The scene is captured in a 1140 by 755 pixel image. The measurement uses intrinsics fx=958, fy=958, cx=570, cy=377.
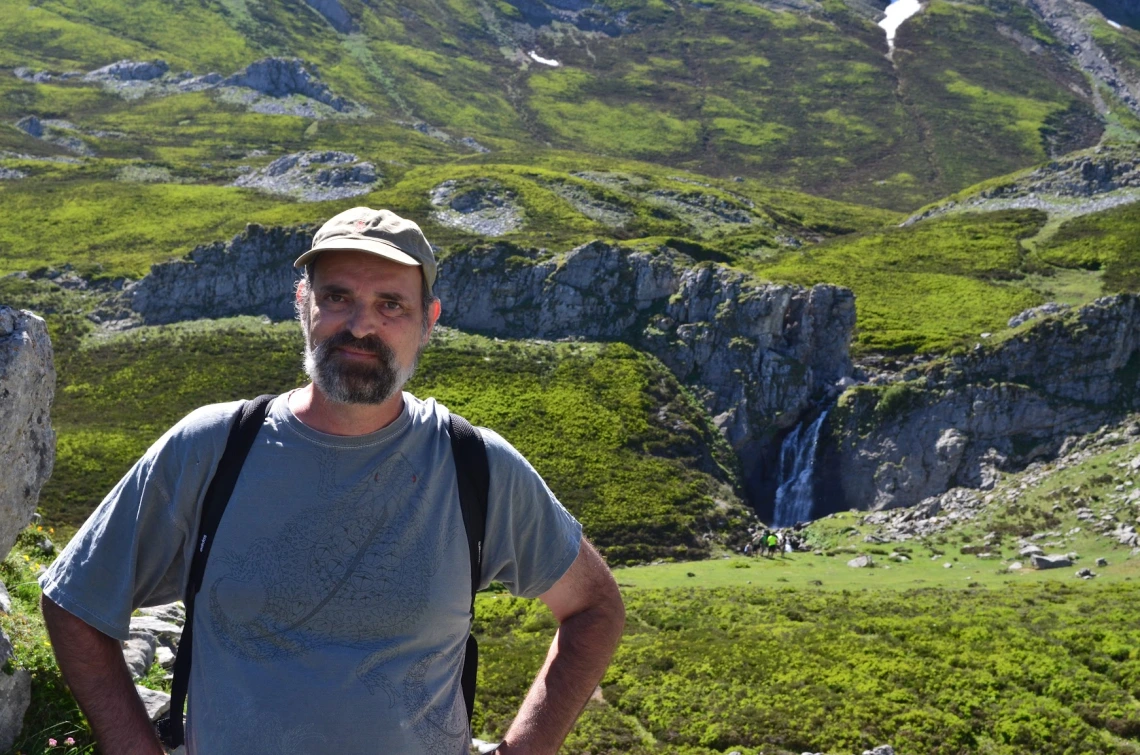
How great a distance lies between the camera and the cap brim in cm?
483

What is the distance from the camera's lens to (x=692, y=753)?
21.2 metres

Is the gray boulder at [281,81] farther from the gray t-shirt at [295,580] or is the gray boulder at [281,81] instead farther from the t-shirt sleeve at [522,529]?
the gray t-shirt at [295,580]

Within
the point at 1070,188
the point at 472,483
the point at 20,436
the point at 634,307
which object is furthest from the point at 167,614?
the point at 1070,188

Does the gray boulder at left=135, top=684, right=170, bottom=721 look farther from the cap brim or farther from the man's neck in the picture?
the cap brim

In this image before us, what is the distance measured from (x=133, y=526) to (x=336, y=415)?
3.50ft

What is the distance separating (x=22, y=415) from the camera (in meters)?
8.36

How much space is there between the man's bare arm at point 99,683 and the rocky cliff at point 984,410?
52.2 meters

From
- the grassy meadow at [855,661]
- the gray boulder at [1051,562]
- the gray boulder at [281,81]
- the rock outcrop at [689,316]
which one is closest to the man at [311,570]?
the grassy meadow at [855,661]

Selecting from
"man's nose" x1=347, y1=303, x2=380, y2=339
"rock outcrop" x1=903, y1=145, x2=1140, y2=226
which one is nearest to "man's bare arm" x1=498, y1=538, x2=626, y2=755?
"man's nose" x1=347, y1=303, x2=380, y2=339

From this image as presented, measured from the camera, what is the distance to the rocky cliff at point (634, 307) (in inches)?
2454

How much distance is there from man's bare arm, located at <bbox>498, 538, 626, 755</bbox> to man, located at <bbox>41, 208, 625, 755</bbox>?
18.6 inches

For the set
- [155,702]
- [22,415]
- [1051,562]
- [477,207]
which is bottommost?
[1051,562]

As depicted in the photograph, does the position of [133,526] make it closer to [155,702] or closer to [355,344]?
[355,344]

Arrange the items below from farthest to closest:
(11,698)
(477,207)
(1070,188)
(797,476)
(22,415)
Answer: (1070,188) < (477,207) < (797,476) < (22,415) < (11,698)
